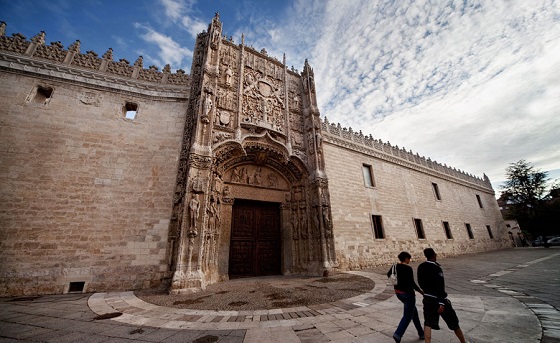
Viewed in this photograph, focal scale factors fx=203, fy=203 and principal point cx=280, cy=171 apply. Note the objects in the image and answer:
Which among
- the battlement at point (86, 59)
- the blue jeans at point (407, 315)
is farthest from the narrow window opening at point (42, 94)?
the blue jeans at point (407, 315)

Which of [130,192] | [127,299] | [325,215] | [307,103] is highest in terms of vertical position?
[307,103]

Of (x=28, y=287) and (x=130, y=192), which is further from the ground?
(x=130, y=192)

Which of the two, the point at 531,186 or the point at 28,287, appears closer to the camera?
the point at 28,287

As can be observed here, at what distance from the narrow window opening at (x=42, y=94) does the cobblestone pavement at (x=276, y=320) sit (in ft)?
22.4

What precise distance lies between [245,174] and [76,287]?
681 cm

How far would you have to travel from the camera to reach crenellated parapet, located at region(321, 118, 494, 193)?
1373 centimetres

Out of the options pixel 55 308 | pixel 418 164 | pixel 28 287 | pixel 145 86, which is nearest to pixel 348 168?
pixel 418 164

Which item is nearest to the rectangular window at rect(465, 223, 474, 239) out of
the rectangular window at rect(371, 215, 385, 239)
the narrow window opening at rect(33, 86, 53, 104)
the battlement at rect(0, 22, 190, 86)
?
the rectangular window at rect(371, 215, 385, 239)

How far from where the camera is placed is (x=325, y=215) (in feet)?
31.8

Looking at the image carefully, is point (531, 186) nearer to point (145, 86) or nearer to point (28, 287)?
point (145, 86)

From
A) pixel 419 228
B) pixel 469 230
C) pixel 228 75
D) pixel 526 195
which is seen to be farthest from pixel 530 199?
pixel 228 75

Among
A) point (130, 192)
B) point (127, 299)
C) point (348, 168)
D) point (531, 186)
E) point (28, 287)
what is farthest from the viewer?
point (531, 186)

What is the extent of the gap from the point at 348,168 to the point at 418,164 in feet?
30.9

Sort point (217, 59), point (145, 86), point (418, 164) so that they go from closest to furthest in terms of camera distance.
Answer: point (145, 86) < point (217, 59) < point (418, 164)
